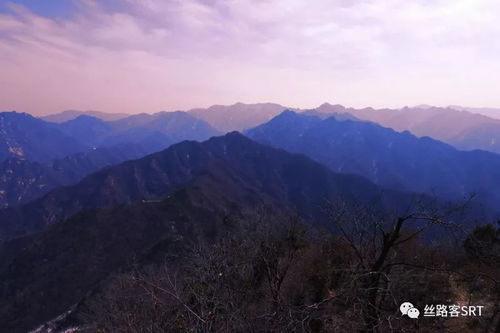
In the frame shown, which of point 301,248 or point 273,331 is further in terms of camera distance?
point 301,248

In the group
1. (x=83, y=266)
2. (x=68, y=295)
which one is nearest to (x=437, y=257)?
(x=68, y=295)

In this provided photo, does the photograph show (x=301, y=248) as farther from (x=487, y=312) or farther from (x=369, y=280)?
(x=369, y=280)

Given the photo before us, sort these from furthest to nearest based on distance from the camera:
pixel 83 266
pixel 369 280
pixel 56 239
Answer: pixel 56 239 → pixel 83 266 → pixel 369 280

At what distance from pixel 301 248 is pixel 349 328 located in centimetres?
1270

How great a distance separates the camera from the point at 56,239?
112688 millimetres

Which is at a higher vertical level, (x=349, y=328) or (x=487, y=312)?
(x=349, y=328)

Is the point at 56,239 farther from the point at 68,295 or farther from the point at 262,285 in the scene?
the point at 262,285

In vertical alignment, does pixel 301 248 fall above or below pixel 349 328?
below

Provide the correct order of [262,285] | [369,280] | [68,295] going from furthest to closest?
[68,295] < [262,285] < [369,280]

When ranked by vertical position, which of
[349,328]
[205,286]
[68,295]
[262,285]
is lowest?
[68,295]

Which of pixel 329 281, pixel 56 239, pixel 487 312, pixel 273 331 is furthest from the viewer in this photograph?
pixel 56 239

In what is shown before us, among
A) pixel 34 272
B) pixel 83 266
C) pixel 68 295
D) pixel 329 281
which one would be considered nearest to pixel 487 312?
pixel 329 281

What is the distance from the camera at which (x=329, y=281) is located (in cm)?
1343

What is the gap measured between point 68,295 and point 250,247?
292 feet
